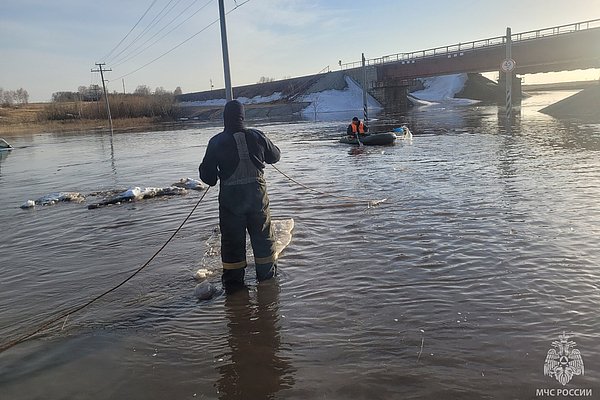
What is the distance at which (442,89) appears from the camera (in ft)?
376

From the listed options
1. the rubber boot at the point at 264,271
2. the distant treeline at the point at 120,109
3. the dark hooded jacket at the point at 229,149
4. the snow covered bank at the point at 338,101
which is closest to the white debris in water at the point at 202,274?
the rubber boot at the point at 264,271

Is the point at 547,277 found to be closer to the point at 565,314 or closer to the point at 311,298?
the point at 565,314

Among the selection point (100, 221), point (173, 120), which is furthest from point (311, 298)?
point (173, 120)

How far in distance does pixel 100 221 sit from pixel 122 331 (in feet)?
20.7

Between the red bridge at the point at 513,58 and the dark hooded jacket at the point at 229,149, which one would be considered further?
the red bridge at the point at 513,58

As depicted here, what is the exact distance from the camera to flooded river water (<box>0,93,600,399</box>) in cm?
388

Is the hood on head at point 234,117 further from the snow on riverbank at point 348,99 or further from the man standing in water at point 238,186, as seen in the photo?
the snow on riverbank at point 348,99

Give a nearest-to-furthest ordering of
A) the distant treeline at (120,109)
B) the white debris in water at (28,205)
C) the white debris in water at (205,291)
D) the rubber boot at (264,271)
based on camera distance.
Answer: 1. the white debris in water at (205,291)
2. the rubber boot at (264,271)
3. the white debris in water at (28,205)
4. the distant treeline at (120,109)

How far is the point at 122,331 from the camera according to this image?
500cm

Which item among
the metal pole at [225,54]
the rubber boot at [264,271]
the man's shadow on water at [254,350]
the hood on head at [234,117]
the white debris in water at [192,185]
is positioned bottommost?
the man's shadow on water at [254,350]

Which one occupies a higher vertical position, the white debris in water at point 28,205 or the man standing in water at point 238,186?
the man standing in water at point 238,186

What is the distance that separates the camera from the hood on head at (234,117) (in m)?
5.85

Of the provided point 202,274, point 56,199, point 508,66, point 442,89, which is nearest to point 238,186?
point 202,274

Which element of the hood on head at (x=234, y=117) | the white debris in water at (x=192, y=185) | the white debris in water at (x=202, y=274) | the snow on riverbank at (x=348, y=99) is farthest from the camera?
the snow on riverbank at (x=348, y=99)
